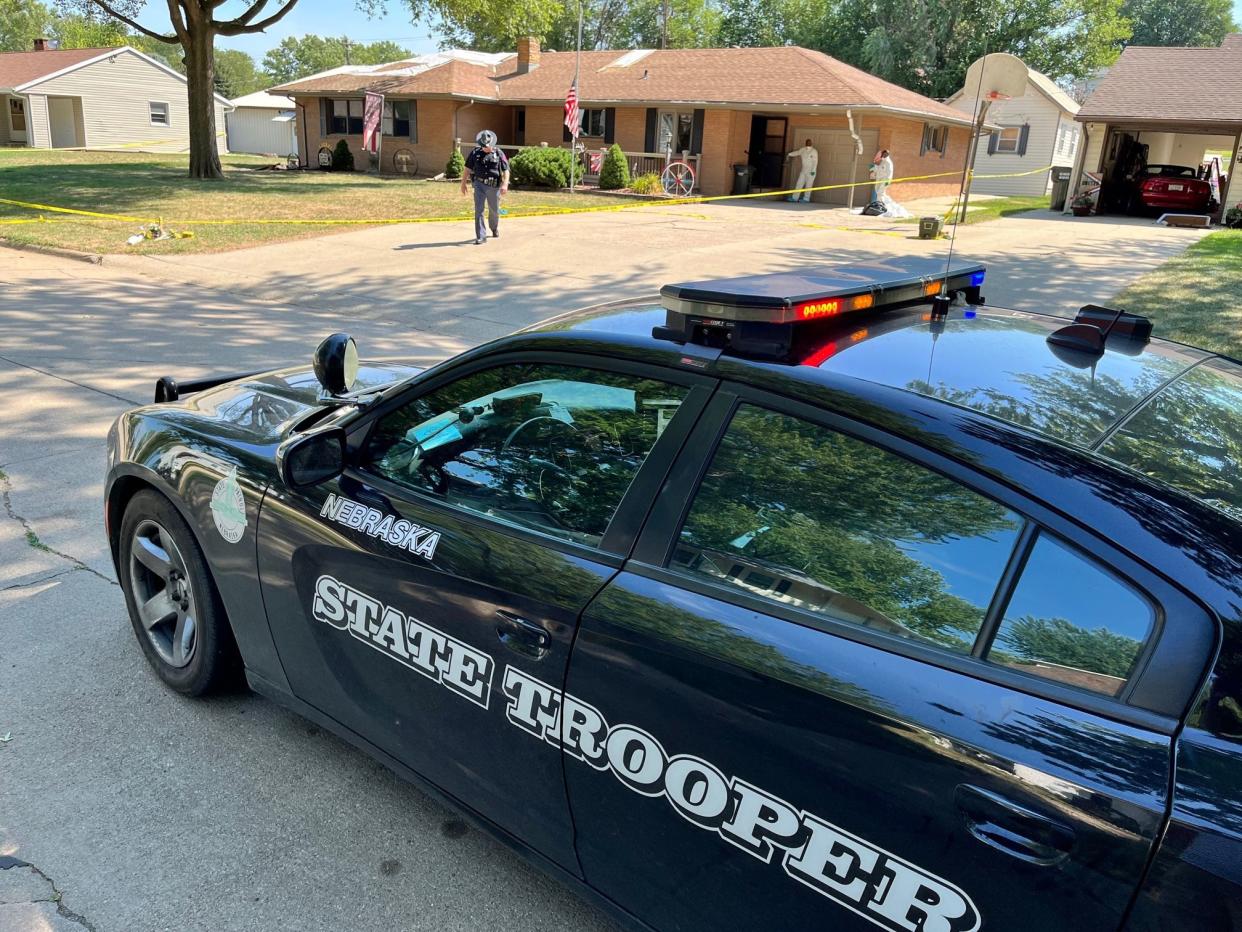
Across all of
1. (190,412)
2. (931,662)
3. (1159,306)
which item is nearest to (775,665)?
(931,662)

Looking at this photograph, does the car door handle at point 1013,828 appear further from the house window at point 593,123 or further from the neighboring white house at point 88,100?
the neighboring white house at point 88,100

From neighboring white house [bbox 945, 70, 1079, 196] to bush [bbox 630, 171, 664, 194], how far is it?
18575 mm

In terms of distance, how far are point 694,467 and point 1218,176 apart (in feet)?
108

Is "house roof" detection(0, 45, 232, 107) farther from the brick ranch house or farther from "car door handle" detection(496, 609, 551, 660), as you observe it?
"car door handle" detection(496, 609, 551, 660)

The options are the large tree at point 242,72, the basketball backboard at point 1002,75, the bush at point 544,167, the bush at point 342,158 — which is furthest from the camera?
the large tree at point 242,72

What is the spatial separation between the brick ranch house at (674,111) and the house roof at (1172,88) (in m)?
4.93

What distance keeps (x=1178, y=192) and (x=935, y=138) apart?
8.64 meters

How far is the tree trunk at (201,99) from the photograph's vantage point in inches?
967

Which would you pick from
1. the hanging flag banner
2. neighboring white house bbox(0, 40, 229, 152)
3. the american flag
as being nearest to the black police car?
the american flag

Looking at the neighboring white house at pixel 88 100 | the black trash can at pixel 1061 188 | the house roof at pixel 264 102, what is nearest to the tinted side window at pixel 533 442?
the black trash can at pixel 1061 188

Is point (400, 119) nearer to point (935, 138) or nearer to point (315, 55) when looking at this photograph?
point (935, 138)

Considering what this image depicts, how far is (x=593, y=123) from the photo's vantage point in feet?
102

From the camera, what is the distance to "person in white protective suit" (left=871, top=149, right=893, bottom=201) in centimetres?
2417

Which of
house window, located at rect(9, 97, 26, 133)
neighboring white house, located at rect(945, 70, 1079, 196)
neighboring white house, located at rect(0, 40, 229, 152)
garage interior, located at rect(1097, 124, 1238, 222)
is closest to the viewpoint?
garage interior, located at rect(1097, 124, 1238, 222)
